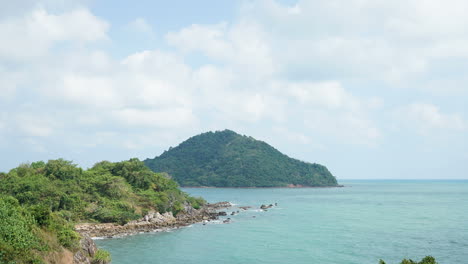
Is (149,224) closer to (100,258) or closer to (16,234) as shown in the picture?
(100,258)

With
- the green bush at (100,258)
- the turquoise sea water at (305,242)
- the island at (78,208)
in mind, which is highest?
the island at (78,208)

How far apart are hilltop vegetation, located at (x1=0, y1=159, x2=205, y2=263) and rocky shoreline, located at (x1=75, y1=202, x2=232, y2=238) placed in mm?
1533

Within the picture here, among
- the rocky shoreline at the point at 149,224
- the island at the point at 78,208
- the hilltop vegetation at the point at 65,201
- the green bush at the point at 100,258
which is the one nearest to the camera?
the hilltop vegetation at the point at 65,201

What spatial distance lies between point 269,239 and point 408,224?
26148mm

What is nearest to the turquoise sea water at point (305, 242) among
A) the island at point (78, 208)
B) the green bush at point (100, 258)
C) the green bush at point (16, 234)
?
the green bush at point (100, 258)

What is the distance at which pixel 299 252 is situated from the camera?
42.3 metres

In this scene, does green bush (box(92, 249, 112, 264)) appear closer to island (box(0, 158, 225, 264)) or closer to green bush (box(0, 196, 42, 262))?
island (box(0, 158, 225, 264))

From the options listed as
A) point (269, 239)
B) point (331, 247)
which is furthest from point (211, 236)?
point (331, 247)

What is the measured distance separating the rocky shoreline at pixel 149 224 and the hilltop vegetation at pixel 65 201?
5.03 feet

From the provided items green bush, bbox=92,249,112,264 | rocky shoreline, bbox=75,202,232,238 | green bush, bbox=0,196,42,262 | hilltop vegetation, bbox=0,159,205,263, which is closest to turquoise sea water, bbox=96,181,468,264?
rocky shoreline, bbox=75,202,232,238

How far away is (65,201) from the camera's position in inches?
2194

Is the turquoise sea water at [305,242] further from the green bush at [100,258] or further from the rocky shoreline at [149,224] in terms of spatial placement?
the green bush at [100,258]

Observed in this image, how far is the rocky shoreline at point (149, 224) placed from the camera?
170 feet

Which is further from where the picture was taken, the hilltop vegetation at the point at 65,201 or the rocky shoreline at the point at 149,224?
the rocky shoreline at the point at 149,224
